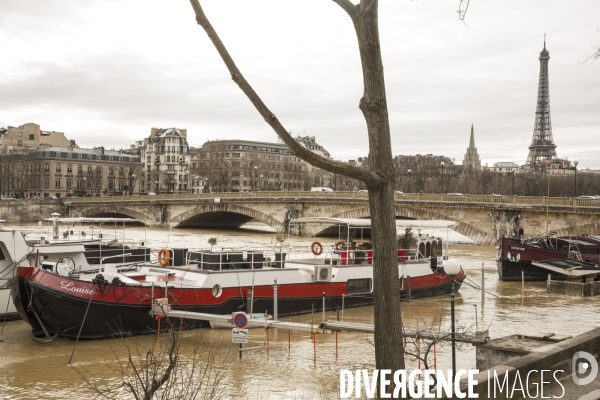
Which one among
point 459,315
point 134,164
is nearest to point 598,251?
point 459,315

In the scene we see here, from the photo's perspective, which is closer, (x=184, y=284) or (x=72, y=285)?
(x=72, y=285)

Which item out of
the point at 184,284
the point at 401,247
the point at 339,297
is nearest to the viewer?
the point at 184,284

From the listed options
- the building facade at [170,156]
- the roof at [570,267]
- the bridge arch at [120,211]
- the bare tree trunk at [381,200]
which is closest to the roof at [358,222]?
the roof at [570,267]

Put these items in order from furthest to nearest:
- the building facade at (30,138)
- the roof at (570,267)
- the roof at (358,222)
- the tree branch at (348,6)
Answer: the building facade at (30,138)
the roof at (570,267)
the roof at (358,222)
the tree branch at (348,6)

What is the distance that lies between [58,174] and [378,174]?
115 metres

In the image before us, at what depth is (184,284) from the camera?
20016 mm

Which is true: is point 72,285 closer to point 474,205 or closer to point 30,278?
point 30,278

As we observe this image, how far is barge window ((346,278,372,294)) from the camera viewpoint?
23734 mm

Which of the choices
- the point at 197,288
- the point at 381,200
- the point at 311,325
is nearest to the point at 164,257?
the point at 197,288

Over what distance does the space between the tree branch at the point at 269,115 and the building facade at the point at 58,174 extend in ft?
347

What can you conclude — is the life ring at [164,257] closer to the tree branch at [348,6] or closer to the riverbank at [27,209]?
the tree branch at [348,6]

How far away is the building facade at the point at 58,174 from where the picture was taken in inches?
4432

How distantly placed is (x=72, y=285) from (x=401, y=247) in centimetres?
1400

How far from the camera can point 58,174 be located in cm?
11519
